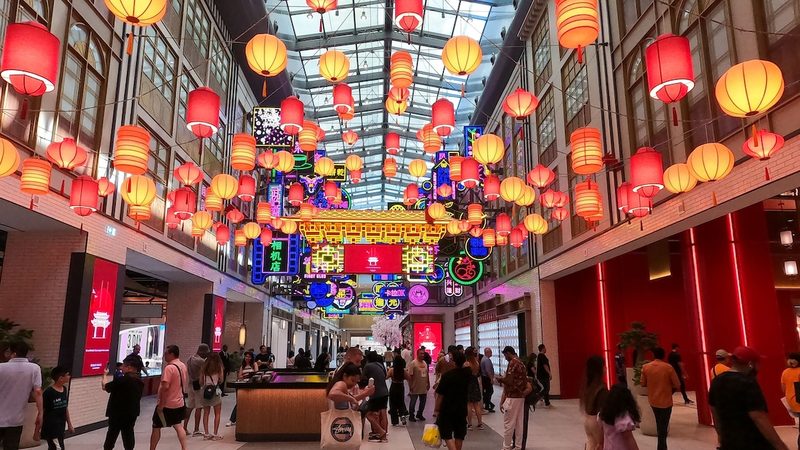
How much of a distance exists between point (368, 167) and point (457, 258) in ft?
53.1

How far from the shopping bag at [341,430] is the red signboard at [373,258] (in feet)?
34.0

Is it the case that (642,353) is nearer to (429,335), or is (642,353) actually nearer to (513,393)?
(513,393)

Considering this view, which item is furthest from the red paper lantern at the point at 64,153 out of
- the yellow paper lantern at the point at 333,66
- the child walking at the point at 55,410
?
the yellow paper lantern at the point at 333,66

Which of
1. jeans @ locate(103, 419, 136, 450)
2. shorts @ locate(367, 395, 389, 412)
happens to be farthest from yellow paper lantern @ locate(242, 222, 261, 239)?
jeans @ locate(103, 419, 136, 450)

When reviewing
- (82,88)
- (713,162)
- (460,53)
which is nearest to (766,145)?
(713,162)

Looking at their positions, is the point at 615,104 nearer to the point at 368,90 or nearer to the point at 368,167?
the point at 368,90

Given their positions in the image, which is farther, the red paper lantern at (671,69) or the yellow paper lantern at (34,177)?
the yellow paper lantern at (34,177)

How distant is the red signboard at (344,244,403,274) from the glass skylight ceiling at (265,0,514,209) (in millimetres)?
5965

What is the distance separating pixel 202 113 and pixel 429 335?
2735 centimetres

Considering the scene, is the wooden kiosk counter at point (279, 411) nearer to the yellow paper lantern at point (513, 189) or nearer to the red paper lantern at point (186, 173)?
the red paper lantern at point (186, 173)

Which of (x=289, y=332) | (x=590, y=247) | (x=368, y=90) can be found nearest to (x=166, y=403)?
(x=590, y=247)

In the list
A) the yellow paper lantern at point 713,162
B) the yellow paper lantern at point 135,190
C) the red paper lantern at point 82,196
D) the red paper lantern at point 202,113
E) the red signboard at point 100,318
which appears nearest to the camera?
the yellow paper lantern at point 713,162

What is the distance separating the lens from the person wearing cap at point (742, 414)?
3.64 metres

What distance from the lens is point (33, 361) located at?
27.8ft
